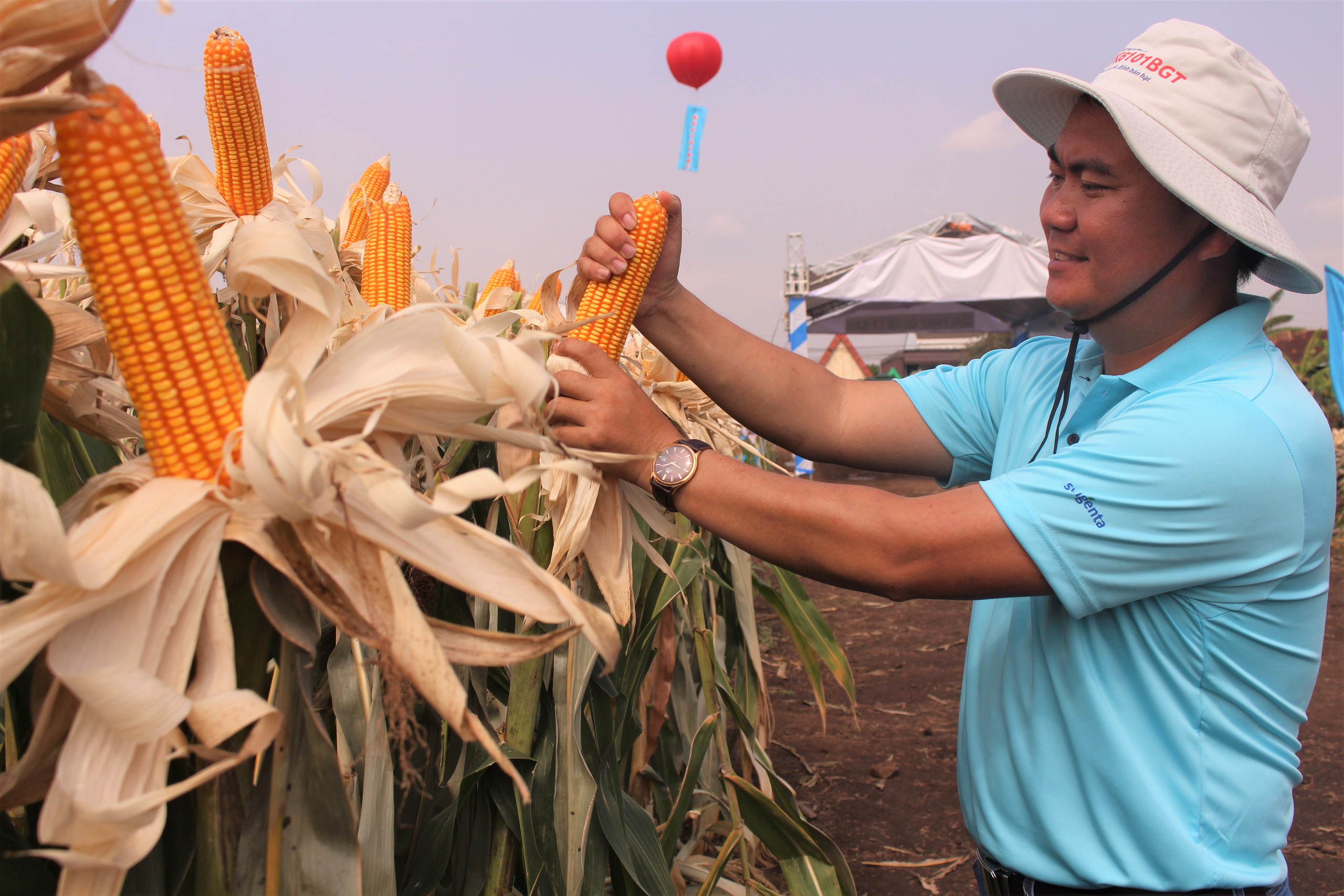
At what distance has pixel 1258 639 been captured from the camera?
1.43 metres

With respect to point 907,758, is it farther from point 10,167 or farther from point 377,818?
point 10,167

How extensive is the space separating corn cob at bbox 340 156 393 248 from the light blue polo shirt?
1.90m

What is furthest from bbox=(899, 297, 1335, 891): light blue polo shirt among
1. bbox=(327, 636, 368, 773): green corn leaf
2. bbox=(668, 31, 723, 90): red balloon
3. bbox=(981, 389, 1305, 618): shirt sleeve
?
bbox=(668, 31, 723, 90): red balloon

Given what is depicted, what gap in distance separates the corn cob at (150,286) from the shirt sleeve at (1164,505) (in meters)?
1.10

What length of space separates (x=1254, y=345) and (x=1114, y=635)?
56 cm

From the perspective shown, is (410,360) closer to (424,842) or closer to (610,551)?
(610,551)

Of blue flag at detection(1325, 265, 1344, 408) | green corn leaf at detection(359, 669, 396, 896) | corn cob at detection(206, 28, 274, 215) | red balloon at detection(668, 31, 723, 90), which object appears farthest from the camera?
red balloon at detection(668, 31, 723, 90)

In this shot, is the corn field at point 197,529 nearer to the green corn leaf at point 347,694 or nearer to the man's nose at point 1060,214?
the green corn leaf at point 347,694

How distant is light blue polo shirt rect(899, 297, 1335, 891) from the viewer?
135cm

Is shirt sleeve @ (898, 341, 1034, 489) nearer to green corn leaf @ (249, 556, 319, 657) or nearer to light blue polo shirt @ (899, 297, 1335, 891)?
light blue polo shirt @ (899, 297, 1335, 891)

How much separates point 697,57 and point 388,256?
5.25 m

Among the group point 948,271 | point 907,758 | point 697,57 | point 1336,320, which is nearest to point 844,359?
point 948,271

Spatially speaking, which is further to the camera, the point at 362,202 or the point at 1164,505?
the point at 362,202

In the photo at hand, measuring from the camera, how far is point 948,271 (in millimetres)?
14320
